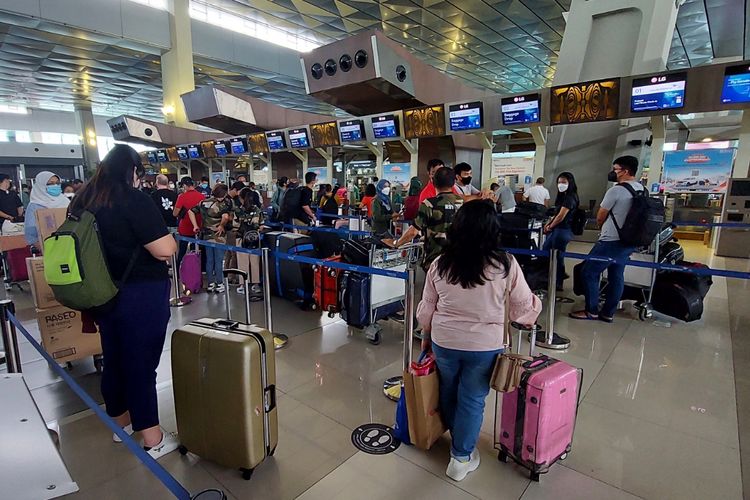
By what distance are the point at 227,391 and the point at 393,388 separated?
136 cm

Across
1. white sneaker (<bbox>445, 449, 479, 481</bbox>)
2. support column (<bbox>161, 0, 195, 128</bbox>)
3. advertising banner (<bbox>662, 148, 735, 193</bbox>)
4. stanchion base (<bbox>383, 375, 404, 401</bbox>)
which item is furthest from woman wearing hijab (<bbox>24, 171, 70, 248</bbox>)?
advertising banner (<bbox>662, 148, 735, 193</bbox>)

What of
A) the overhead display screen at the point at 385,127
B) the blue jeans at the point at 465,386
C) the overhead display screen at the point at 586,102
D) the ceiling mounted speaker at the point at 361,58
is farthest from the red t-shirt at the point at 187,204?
the overhead display screen at the point at 586,102

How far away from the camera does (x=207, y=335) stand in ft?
6.67

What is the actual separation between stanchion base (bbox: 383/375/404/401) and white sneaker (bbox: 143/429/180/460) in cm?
139

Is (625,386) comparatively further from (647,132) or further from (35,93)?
(35,93)

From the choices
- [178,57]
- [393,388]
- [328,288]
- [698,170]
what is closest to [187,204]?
[328,288]

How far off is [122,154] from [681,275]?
5.53 meters

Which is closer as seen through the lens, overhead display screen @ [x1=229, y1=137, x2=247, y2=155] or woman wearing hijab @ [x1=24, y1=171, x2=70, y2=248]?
woman wearing hijab @ [x1=24, y1=171, x2=70, y2=248]

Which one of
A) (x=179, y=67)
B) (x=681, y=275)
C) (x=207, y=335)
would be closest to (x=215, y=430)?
(x=207, y=335)

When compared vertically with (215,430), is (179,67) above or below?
above

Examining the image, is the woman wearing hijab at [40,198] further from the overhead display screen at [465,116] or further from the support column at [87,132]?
the support column at [87,132]

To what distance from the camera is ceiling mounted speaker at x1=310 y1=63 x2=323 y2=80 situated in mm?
8743

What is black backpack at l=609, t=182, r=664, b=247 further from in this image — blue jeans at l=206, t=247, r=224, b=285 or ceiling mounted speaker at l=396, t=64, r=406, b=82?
ceiling mounted speaker at l=396, t=64, r=406, b=82

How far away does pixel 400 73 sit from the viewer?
331 inches
